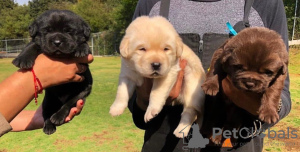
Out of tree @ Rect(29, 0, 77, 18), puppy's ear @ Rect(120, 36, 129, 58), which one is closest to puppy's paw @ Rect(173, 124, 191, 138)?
puppy's ear @ Rect(120, 36, 129, 58)

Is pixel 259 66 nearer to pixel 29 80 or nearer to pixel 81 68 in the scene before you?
pixel 81 68

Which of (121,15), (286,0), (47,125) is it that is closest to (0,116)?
(47,125)

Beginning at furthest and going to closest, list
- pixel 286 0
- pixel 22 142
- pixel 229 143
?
pixel 286 0
pixel 22 142
pixel 229 143

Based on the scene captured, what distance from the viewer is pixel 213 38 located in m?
2.68

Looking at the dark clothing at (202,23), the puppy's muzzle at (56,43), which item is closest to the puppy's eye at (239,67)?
the dark clothing at (202,23)

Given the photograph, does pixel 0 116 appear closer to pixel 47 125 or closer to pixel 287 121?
pixel 47 125

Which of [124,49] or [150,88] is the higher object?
[124,49]

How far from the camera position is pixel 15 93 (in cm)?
221

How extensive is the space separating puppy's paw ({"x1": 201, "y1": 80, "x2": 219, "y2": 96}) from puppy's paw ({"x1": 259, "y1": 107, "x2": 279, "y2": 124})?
0.40 m

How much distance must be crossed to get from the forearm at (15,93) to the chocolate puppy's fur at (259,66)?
148cm

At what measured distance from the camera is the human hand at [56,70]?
8.05ft

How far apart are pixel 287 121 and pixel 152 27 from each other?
6.96 meters

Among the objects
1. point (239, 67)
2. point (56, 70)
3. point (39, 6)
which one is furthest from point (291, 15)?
point (39, 6)

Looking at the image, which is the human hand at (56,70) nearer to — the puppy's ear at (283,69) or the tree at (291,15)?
the puppy's ear at (283,69)
